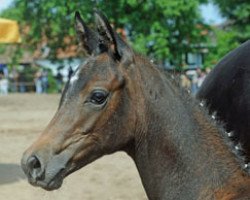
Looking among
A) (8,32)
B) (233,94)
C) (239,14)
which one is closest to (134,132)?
(233,94)

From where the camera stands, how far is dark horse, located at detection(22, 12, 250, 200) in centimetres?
346

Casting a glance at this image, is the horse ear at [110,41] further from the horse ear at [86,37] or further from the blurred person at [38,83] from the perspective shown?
the blurred person at [38,83]

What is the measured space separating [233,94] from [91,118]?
250 centimetres

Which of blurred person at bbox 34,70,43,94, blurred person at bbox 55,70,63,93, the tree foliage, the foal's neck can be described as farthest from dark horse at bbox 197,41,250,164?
blurred person at bbox 34,70,43,94

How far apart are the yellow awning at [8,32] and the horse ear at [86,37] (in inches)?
276

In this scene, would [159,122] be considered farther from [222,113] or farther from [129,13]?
[129,13]

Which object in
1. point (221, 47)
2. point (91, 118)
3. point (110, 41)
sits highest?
point (110, 41)

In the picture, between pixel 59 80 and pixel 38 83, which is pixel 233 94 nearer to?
pixel 59 80

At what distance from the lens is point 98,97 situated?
11.3ft

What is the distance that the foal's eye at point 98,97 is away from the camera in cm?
346

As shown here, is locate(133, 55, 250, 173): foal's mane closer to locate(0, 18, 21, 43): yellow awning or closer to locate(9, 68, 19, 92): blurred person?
locate(0, 18, 21, 43): yellow awning

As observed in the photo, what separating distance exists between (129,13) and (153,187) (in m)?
25.5

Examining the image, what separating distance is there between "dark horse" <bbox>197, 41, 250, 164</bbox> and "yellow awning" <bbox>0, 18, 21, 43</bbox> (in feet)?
17.9

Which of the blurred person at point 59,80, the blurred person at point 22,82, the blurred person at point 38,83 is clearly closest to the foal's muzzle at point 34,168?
the blurred person at point 59,80
